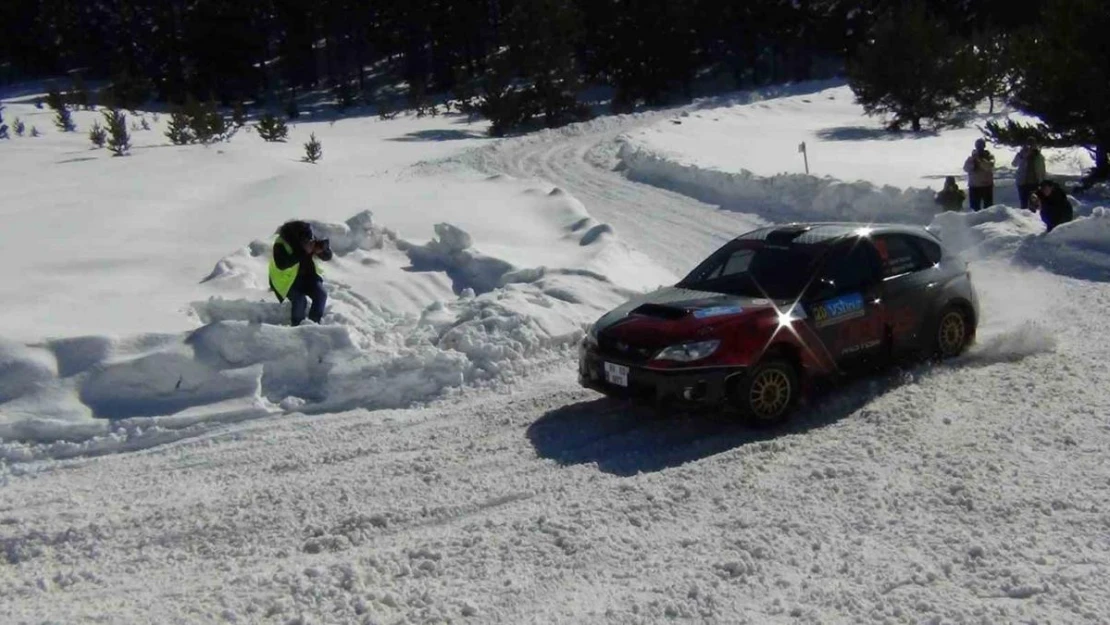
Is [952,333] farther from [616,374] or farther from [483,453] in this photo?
[483,453]

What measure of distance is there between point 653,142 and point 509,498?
22.8 meters

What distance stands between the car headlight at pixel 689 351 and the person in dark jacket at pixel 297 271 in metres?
4.18

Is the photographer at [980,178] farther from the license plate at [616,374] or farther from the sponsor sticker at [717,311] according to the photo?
the license plate at [616,374]

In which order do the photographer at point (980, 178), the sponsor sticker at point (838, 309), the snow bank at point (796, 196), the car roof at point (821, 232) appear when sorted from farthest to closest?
the snow bank at point (796, 196) < the photographer at point (980, 178) < the car roof at point (821, 232) < the sponsor sticker at point (838, 309)

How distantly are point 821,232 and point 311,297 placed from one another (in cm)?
492

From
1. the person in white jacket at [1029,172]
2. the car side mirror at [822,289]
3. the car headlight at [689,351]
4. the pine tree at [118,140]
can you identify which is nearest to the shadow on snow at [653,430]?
the car headlight at [689,351]

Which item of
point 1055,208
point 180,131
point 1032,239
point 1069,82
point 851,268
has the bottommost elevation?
point 1032,239

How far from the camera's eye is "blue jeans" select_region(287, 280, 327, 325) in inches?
402

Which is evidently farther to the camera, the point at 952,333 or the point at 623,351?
the point at 952,333

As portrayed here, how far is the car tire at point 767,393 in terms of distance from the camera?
24.7 feet

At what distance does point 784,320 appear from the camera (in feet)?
25.6

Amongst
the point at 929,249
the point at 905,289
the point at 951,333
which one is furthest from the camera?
the point at 929,249

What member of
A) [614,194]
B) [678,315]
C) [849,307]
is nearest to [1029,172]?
[614,194]

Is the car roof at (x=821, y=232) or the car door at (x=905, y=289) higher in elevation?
the car roof at (x=821, y=232)
